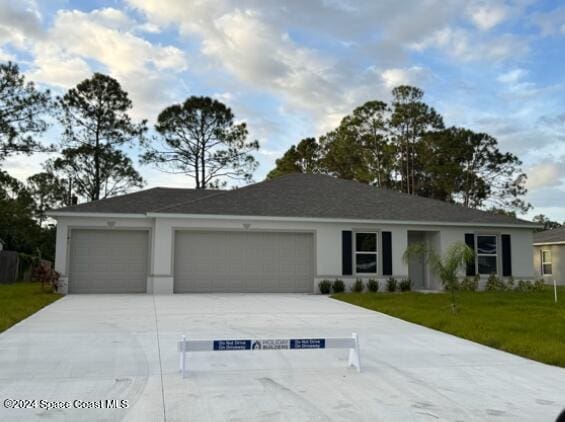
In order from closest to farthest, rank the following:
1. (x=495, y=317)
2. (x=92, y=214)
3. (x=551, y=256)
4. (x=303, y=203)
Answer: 1. (x=495, y=317)
2. (x=92, y=214)
3. (x=303, y=203)
4. (x=551, y=256)

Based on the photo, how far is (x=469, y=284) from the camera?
19266 mm

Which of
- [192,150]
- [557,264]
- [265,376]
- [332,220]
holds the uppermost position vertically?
[192,150]

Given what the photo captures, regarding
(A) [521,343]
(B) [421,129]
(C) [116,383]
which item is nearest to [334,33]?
(A) [521,343]

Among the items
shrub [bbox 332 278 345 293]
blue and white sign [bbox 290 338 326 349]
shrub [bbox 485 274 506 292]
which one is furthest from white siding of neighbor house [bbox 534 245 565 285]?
blue and white sign [bbox 290 338 326 349]

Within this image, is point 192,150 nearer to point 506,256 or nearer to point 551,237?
point 506,256

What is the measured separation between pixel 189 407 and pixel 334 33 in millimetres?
12797

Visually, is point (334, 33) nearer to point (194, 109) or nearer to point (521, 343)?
point (521, 343)

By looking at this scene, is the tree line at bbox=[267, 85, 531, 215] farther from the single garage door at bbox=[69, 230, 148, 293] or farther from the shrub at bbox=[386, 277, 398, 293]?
the single garage door at bbox=[69, 230, 148, 293]

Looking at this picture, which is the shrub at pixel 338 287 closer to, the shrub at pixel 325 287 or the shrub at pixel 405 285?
the shrub at pixel 325 287

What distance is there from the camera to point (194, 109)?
33281mm

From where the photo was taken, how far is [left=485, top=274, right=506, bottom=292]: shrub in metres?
19.5

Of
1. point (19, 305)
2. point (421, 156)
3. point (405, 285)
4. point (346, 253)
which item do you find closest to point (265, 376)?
point (19, 305)

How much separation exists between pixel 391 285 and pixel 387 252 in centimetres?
126

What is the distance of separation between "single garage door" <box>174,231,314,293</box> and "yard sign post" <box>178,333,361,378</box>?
11366 millimetres
